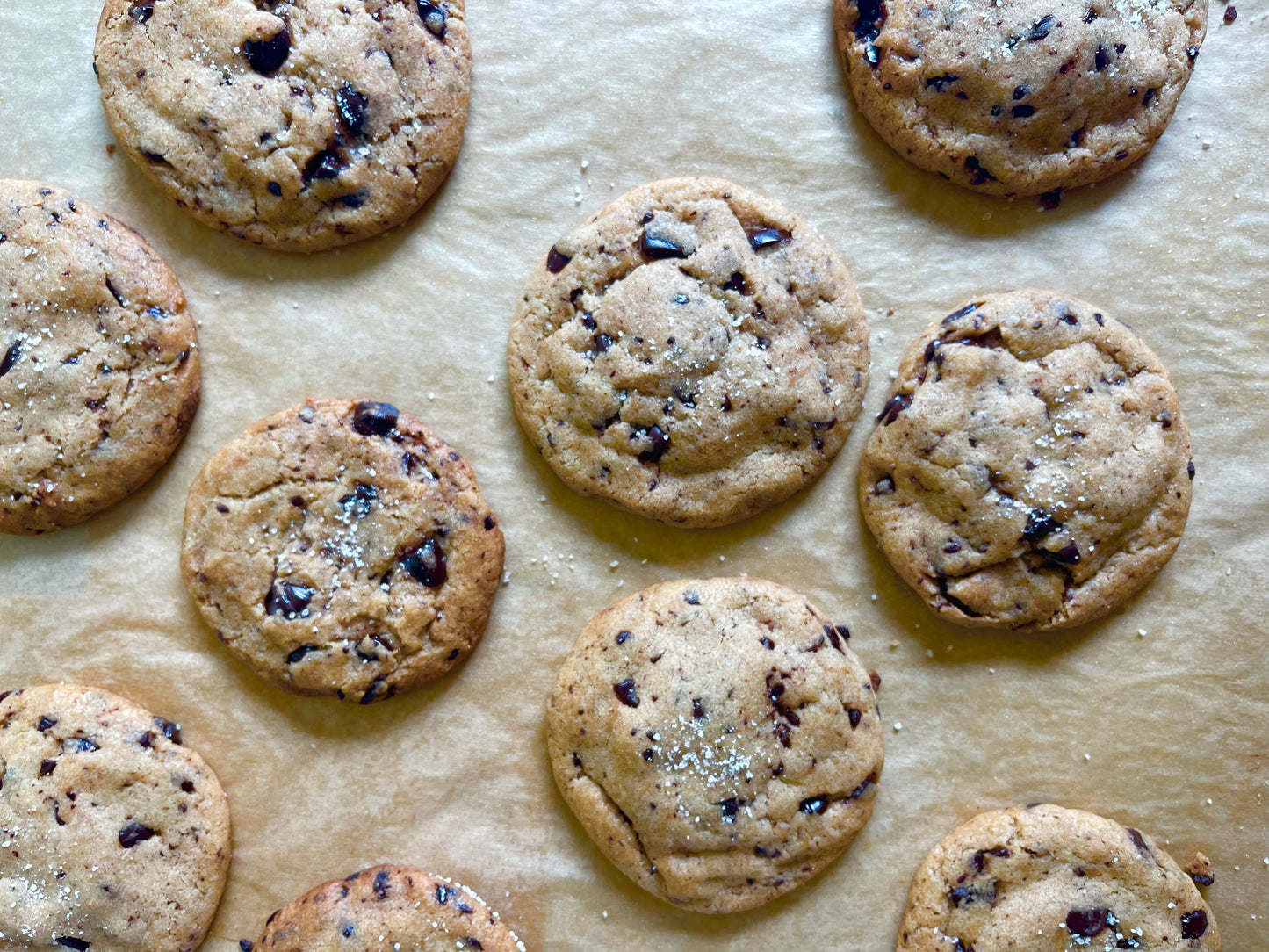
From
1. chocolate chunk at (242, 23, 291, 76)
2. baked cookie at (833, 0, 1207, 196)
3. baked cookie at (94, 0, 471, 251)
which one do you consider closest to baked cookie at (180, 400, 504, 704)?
baked cookie at (94, 0, 471, 251)


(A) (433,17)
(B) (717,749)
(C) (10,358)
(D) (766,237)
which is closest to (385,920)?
(B) (717,749)

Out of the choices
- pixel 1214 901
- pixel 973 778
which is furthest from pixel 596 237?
pixel 1214 901

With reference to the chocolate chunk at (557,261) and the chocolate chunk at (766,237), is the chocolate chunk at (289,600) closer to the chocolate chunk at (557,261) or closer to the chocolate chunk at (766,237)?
the chocolate chunk at (557,261)

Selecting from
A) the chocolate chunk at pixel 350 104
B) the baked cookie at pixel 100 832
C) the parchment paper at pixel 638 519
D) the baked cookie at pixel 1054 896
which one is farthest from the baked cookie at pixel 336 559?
the baked cookie at pixel 1054 896

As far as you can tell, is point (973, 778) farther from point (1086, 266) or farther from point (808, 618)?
point (1086, 266)

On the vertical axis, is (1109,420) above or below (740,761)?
above

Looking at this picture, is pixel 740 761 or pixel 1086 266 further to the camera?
pixel 1086 266
